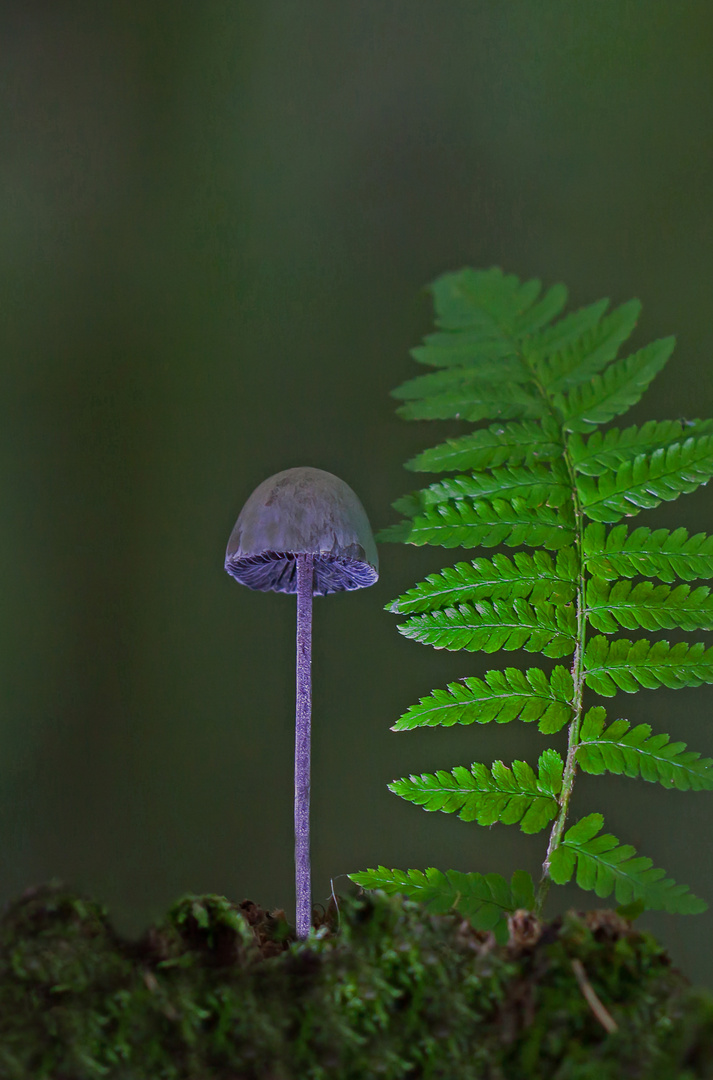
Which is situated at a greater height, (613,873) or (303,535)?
(303,535)

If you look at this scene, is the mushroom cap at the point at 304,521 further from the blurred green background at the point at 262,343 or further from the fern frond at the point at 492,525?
the blurred green background at the point at 262,343

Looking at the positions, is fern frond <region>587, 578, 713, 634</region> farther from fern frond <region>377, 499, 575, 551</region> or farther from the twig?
the twig

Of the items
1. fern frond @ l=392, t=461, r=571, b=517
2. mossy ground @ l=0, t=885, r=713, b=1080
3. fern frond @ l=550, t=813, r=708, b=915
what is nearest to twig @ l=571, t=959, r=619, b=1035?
mossy ground @ l=0, t=885, r=713, b=1080

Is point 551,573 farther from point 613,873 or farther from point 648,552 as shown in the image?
point 613,873

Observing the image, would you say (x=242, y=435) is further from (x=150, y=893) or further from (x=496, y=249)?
(x=150, y=893)

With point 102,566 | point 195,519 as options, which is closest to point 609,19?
point 195,519

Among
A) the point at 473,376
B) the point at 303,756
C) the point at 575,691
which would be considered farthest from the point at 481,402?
the point at 303,756

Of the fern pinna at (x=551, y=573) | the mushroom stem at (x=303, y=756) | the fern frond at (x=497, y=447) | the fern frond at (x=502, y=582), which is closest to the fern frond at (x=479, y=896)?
the fern pinna at (x=551, y=573)
